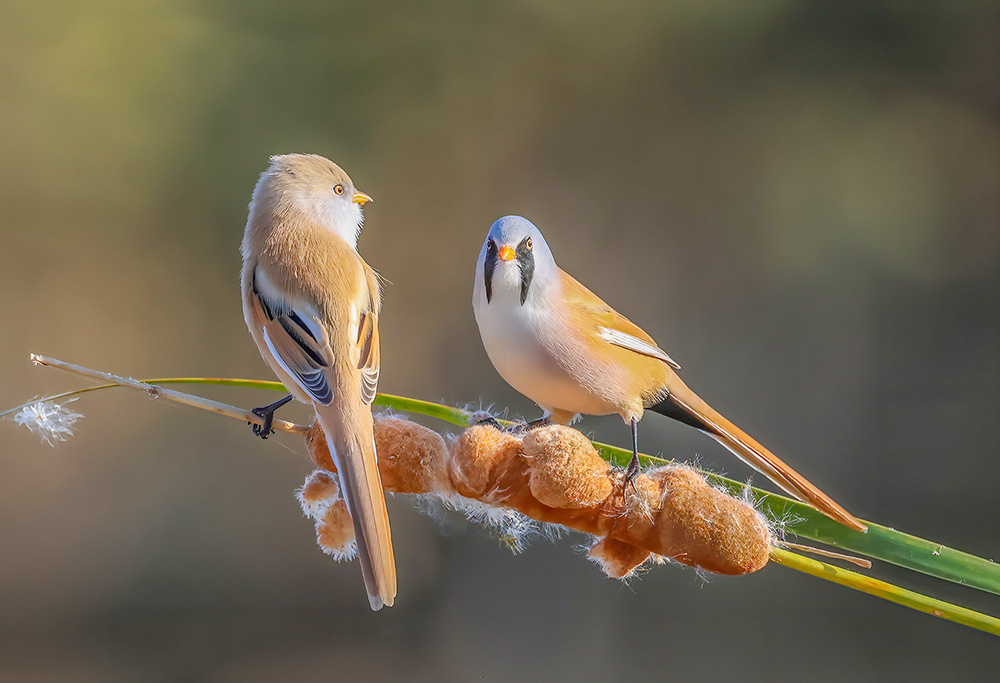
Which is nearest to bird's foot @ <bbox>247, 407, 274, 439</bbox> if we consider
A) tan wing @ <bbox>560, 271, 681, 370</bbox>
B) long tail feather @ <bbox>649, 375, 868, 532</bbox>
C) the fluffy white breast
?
the fluffy white breast

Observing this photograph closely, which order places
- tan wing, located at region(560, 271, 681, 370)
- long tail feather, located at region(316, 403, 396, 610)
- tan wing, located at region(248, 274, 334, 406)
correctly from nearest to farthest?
long tail feather, located at region(316, 403, 396, 610)
tan wing, located at region(248, 274, 334, 406)
tan wing, located at region(560, 271, 681, 370)

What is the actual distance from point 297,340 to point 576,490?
0.35 m

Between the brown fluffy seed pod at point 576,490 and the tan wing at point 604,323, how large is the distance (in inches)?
11.3

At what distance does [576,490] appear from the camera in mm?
653

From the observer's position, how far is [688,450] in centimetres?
208

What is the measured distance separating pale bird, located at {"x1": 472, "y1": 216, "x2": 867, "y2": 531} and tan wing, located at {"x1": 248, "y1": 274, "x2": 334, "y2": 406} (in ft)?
0.58

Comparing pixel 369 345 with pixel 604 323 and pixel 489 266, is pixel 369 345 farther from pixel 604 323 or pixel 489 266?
pixel 604 323

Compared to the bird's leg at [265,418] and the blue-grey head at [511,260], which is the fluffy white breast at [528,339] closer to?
the blue-grey head at [511,260]

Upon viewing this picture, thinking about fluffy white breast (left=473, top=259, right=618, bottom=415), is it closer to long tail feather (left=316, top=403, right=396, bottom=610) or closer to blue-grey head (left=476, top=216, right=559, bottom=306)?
blue-grey head (left=476, top=216, right=559, bottom=306)

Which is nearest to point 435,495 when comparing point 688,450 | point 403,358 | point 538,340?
point 538,340

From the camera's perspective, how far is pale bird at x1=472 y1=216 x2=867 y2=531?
0.84 metres

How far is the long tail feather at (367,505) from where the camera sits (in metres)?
0.64

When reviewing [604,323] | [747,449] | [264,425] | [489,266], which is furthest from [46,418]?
[747,449]

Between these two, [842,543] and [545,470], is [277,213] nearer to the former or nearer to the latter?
[545,470]
